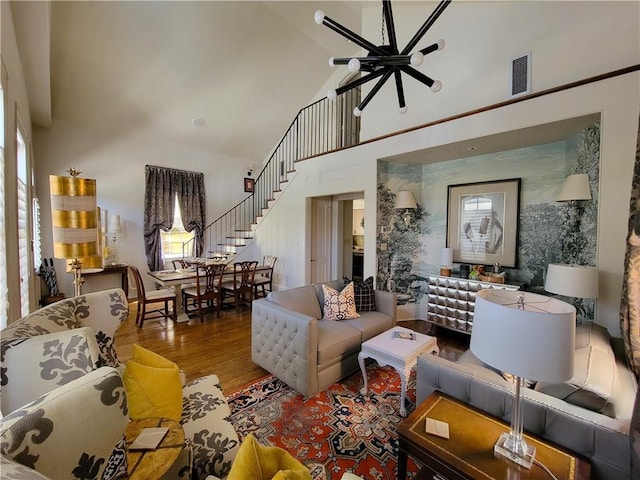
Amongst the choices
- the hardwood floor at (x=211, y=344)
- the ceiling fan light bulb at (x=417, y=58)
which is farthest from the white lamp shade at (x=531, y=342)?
the hardwood floor at (x=211, y=344)

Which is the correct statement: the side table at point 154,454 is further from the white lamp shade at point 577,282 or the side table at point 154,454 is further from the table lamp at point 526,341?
the white lamp shade at point 577,282

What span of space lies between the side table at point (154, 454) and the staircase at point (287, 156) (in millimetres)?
5021

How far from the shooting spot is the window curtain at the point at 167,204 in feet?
19.4

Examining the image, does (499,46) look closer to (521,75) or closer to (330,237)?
(521,75)

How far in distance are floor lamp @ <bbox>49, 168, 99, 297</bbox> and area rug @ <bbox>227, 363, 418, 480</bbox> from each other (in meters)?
1.75

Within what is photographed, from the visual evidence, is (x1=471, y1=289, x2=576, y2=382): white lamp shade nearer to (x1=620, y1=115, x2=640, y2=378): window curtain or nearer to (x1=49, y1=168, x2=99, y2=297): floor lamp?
(x1=620, y1=115, x2=640, y2=378): window curtain

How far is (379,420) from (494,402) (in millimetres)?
995

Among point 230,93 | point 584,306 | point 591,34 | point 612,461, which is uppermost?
point 230,93

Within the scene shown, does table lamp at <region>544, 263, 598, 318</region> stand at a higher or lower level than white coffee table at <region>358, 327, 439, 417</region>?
higher

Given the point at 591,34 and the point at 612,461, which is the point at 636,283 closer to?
the point at 612,461

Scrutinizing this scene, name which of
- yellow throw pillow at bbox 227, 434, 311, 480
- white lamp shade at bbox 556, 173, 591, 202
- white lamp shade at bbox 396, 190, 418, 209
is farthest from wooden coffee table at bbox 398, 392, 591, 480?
white lamp shade at bbox 396, 190, 418, 209

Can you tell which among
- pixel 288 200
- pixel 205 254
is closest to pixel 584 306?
pixel 288 200

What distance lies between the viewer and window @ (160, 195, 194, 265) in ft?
20.5

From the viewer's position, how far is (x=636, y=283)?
4.50 ft
